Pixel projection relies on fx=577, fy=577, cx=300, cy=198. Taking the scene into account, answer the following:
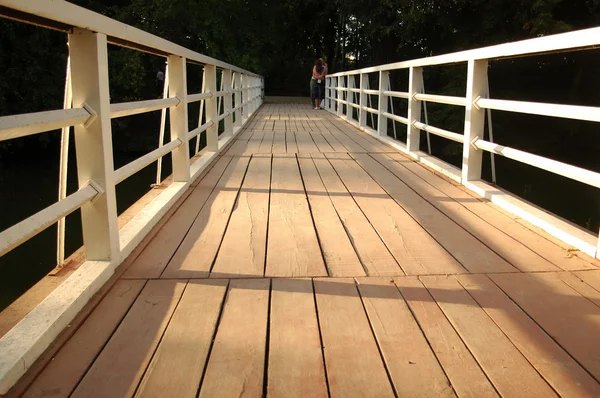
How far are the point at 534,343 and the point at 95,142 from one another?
1.69 meters

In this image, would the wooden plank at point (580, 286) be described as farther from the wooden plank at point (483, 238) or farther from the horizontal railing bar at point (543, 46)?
the horizontal railing bar at point (543, 46)

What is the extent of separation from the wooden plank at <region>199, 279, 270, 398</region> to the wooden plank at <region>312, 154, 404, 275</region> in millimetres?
511

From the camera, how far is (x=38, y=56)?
16.3m

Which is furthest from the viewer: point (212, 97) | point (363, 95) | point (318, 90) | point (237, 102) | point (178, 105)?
point (318, 90)

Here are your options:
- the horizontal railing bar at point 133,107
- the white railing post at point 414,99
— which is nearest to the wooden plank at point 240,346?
the horizontal railing bar at point 133,107

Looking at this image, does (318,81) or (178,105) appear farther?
(318,81)

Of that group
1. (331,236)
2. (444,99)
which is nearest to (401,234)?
(331,236)

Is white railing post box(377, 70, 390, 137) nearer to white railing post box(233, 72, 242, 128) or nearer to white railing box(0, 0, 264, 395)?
white railing post box(233, 72, 242, 128)

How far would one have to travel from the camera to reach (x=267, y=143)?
22.3 feet

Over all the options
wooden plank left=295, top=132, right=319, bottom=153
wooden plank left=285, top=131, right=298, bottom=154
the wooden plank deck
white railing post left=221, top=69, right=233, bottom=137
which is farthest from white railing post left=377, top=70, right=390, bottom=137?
the wooden plank deck

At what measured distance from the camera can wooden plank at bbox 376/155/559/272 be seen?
2.42 meters

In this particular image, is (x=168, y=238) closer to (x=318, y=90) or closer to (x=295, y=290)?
(x=295, y=290)

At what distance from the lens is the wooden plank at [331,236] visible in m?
2.38

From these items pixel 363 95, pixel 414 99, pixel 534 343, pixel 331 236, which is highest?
pixel 363 95
